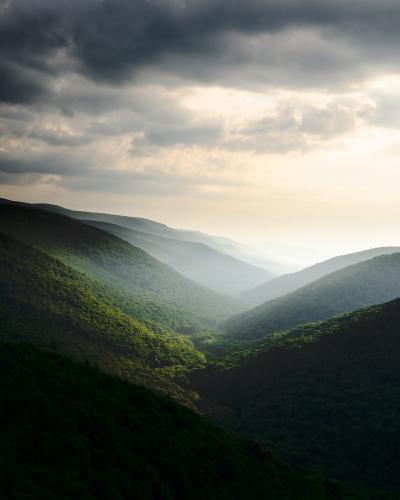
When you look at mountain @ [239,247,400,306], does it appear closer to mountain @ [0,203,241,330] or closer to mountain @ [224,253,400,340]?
mountain @ [0,203,241,330]

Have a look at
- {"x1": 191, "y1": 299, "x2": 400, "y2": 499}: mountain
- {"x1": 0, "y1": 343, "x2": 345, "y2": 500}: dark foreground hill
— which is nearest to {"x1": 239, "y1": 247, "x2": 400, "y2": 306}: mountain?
{"x1": 191, "y1": 299, "x2": 400, "y2": 499}: mountain

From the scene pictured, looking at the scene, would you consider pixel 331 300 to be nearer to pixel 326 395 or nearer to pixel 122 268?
pixel 326 395

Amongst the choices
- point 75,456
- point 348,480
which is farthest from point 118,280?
point 75,456

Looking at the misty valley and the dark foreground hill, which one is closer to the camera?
the dark foreground hill

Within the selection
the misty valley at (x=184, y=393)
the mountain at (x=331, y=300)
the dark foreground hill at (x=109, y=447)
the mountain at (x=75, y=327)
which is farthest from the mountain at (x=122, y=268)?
the dark foreground hill at (x=109, y=447)

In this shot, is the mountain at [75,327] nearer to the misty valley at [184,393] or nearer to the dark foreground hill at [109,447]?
the misty valley at [184,393]

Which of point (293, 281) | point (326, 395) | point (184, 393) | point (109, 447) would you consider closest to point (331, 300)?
point (326, 395)
